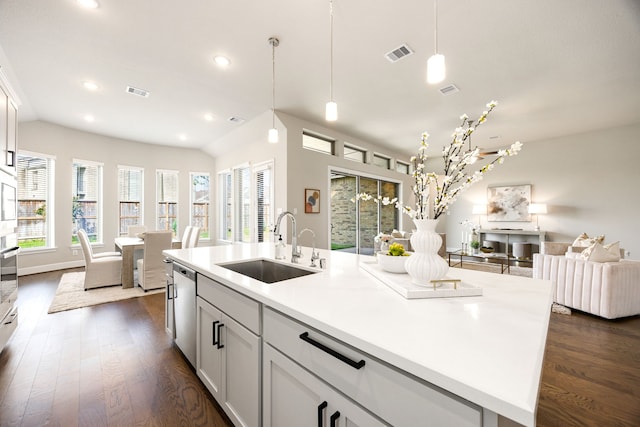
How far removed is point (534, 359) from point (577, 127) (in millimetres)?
7392

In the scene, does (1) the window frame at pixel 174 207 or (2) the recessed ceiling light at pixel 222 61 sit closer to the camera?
(2) the recessed ceiling light at pixel 222 61

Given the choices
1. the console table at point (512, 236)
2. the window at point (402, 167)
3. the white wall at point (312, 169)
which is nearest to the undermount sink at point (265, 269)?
the white wall at point (312, 169)

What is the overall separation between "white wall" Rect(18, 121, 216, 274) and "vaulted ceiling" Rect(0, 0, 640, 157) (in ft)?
1.67

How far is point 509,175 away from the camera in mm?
7023

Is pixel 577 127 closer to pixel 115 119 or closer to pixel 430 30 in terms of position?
pixel 430 30

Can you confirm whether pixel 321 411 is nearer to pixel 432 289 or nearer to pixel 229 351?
pixel 432 289

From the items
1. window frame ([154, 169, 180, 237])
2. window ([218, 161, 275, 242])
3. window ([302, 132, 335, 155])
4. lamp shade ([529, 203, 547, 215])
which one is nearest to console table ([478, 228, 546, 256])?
lamp shade ([529, 203, 547, 215])

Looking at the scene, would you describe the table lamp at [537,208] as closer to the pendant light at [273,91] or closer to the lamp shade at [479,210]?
the lamp shade at [479,210]

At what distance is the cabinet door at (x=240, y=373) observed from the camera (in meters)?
1.27

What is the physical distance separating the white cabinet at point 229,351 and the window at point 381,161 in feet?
19.7

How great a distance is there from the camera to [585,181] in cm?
604

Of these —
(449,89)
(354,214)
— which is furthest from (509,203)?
(449,89)

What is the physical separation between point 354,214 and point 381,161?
1.95m

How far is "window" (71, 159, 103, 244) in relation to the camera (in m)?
5.91
